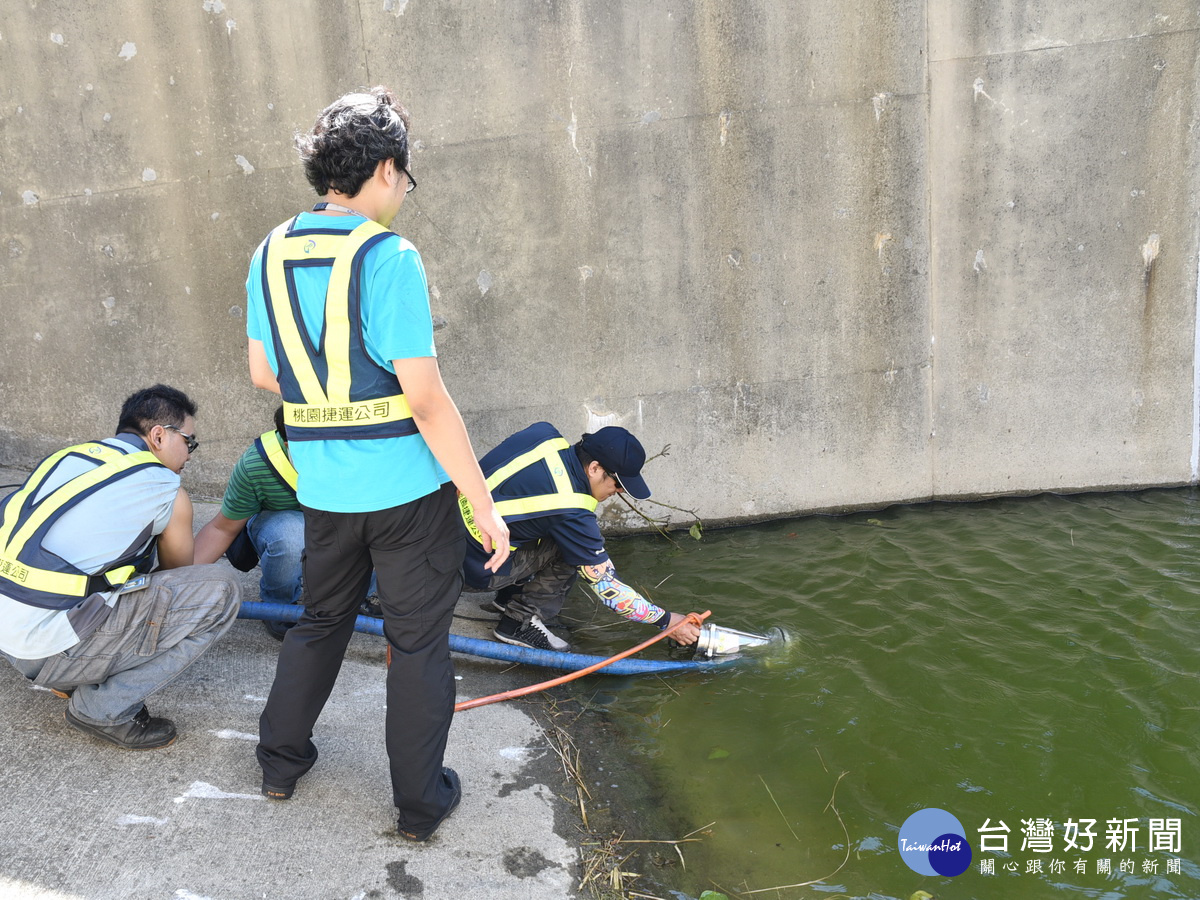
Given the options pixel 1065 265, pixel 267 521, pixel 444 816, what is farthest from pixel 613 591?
pixel 1065 265

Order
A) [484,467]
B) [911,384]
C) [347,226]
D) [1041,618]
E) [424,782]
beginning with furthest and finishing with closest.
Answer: [911,384]
[1041,618]
[484,467]
[424,782]
[347,226]

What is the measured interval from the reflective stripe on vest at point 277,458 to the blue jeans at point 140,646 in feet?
2.25

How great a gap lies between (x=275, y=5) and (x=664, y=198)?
2.20m

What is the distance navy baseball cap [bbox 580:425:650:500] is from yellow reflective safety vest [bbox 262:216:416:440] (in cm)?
131

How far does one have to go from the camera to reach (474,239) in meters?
4.60

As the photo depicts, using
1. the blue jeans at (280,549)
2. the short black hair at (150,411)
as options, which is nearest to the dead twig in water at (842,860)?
the blue jeans at (280,549)

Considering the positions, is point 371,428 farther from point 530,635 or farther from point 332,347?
point 530,635

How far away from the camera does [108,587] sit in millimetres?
2521

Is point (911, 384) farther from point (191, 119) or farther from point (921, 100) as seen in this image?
point (191, 119)

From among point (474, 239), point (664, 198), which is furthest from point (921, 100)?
point (474, 239)

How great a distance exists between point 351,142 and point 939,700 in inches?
111

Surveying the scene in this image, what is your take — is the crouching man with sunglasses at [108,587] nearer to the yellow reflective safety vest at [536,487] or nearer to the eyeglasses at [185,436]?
the eyeglasses at [185,436]

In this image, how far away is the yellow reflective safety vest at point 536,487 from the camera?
3.36 m

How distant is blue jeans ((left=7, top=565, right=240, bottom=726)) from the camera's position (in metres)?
2.49
